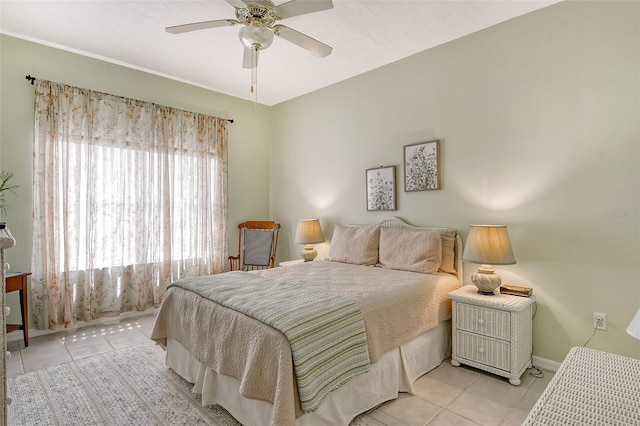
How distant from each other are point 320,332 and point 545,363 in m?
2.06

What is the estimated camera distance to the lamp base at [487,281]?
2.52m

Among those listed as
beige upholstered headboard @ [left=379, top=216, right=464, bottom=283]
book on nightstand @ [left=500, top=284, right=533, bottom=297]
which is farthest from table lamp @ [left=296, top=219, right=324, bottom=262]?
book on nightstand @ [left=500, top=284, right=533, bottom=297]

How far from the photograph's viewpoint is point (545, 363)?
2.56 m

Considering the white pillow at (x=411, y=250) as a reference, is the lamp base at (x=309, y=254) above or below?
below

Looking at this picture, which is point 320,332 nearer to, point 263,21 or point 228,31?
point 263,21

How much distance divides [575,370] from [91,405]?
2709mm

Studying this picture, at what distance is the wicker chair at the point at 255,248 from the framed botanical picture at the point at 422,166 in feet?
6.71

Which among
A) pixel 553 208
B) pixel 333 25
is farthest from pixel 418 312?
pixel 333 25

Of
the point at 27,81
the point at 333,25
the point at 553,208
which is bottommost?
the point at 553,208

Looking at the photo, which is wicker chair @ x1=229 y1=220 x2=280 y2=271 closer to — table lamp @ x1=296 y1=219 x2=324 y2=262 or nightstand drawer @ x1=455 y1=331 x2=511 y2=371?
table lamp @ x1=296 y1=219 x2=324 y2=262

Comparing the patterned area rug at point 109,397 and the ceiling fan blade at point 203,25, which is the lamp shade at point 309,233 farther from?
the ceiling fan blade at point 203,25

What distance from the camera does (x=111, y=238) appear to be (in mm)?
3623

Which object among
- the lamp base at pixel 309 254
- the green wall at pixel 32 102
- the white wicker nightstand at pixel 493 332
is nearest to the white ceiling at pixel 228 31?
the green wall at pixel 32 102

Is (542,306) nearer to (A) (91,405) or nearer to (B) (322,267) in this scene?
(B) (322,267)
